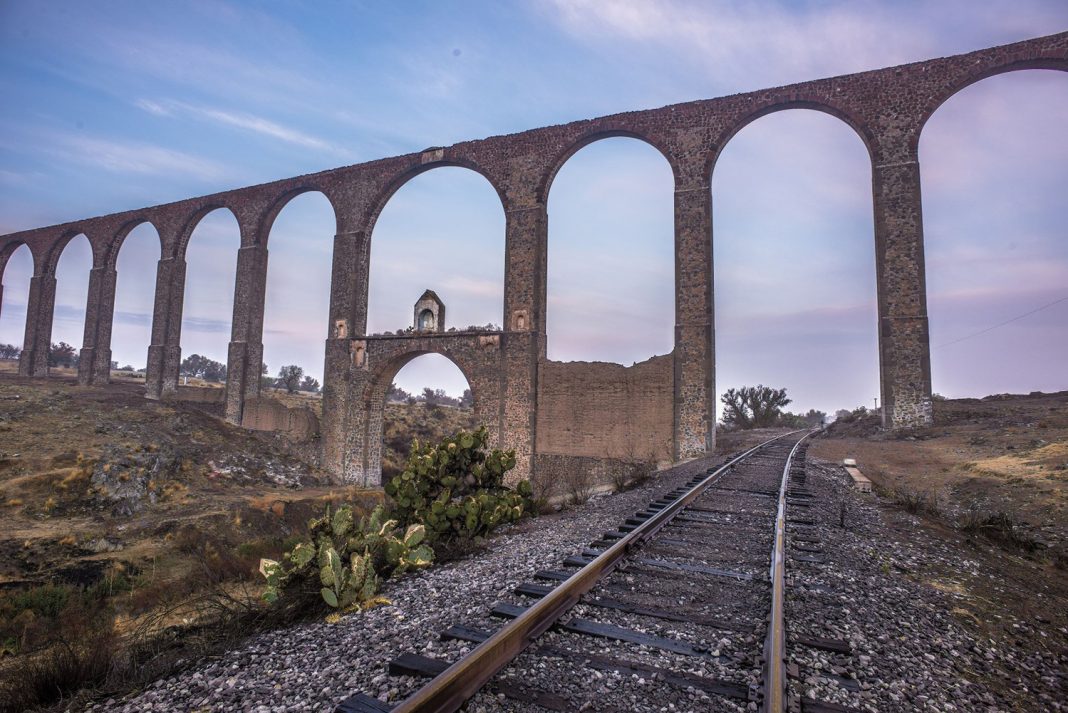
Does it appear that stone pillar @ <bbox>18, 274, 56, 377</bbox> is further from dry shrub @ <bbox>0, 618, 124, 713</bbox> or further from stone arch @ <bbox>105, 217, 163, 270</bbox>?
dry shrub @ <bbox>0, 618, 124, 713</bbox>

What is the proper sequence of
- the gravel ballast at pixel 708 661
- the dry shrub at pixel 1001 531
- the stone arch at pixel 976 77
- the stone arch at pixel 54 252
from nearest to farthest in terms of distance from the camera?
the gravel ballast at pixel 708 661 < the dry shrub at pixel 1001 531 < the stone arch at pixel 976 77 < the stone arch at pixel 54 252

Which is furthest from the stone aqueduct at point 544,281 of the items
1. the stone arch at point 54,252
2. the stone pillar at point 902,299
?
the stone arch at point 54,252

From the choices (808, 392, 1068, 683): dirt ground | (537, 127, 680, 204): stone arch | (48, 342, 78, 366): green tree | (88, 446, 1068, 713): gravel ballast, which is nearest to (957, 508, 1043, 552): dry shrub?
(808, 392, 1068, 683): dirt ground

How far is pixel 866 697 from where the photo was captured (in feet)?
7.22

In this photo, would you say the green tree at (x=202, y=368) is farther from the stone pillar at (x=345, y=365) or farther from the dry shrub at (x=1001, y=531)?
the dry shrub at (x=1001, y=531)

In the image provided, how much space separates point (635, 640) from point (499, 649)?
703mm

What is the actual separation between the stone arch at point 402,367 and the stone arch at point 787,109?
360 inches

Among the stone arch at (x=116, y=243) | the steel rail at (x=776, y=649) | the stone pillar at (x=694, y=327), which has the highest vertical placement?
the stone arch at (x=116, y=243)

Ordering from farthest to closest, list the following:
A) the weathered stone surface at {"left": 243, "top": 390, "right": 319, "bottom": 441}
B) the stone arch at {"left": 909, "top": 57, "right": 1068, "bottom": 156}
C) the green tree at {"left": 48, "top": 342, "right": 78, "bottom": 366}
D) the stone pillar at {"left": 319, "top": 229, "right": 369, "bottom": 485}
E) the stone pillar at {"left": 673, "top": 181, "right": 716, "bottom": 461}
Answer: the green tree at {"left": 48, "top": 342, "right": 78, "bottom": 366} → the weathered stone surface at {"left": 243, "top": 390, "right": 319, "bottom": 441} → the stone pillar at {"left": 319, "top": 229, "right": 369, "bottom": 485} → the stone pillar at {"left": 673, "top": 181, "right": 716, "bottom": 461} → the stone arch at {"left": 909, "top": 57, "right": 1068, "bottom": 156}

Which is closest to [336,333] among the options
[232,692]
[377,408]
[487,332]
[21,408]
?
[377,408]

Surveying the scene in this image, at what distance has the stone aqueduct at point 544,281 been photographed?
1488 centimetres

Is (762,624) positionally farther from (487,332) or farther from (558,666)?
(487,332)

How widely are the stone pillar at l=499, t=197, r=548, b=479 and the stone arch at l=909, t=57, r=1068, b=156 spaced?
10.7 m

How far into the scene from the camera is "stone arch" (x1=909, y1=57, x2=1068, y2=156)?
14.1m
